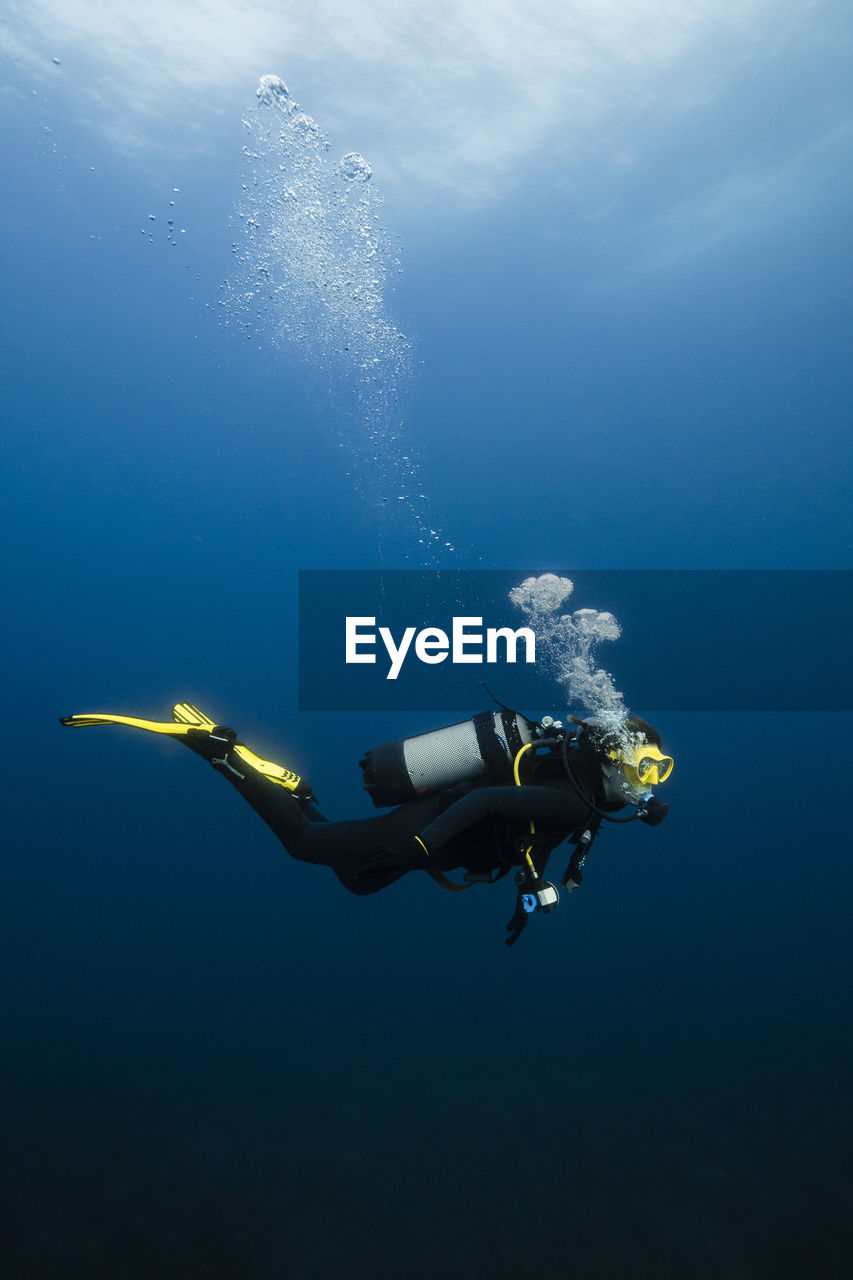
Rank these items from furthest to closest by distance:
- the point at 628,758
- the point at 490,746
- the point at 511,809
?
the point at 490,746, the point at 628,758, the point at 511,809

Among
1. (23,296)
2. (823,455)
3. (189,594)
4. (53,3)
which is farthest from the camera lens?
(189,594)

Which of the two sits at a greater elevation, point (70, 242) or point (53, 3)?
point (70, 242)

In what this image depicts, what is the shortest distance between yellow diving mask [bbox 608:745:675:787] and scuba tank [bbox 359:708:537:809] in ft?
1.91

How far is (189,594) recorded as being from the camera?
26.7 m

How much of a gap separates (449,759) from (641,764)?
1092 millimetres

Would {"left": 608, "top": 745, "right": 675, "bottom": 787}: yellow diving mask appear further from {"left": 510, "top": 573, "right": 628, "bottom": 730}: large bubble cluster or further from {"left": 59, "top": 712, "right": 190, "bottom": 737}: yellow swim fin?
{"left": 59, "top": 712, "right": 190, "bottom": 737}: yellow swim fin

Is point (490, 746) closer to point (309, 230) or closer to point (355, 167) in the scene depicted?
point (309, 230)

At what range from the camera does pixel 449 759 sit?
11.9ft

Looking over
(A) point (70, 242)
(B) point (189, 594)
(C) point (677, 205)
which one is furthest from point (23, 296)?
(C) point (677, 205)

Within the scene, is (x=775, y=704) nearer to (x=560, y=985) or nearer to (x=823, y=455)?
(x=823, y=455)

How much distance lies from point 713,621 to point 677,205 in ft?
40.9

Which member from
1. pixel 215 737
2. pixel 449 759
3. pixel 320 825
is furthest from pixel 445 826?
pixel 215 737

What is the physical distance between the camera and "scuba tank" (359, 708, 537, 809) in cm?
362

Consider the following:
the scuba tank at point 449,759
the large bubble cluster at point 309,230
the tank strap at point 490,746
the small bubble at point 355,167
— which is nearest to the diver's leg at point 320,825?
the scuba tank at point 449,759
